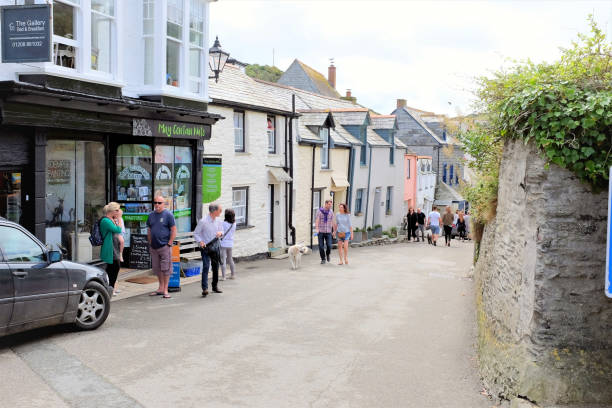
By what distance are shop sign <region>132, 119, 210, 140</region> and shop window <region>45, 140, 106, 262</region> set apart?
0.93 meters

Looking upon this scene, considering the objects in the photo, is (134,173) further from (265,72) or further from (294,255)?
(265,72)

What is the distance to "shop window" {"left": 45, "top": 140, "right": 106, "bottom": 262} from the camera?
1264 cm

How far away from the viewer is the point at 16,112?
432 inches

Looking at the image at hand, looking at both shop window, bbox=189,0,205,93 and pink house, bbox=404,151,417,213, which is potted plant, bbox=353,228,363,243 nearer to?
pink house, bbox=404,151,417,213

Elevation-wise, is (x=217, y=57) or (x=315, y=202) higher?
(x=217, y=57)

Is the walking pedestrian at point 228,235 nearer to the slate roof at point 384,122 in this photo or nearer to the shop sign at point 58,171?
the shop sign at point 58,171

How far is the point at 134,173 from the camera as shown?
14.8 m

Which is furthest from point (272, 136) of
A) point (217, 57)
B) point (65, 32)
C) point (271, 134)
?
point (65, 32)

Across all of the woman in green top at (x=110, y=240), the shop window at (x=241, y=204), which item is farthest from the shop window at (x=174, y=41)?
the shop window at (x=241, y=204)

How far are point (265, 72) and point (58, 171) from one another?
57696 mm

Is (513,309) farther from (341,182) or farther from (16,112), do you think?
(341,182)

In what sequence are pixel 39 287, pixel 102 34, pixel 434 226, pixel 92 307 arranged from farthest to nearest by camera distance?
pixel 434 226 < pixel 102 34 < pixel 92 307 < pixel 39 287

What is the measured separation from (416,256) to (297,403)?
59.1ft

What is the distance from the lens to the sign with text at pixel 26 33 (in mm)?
10469
